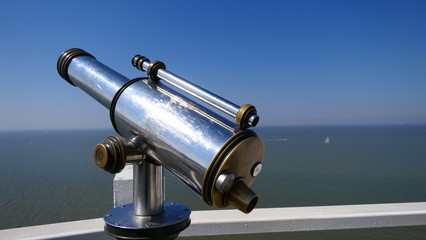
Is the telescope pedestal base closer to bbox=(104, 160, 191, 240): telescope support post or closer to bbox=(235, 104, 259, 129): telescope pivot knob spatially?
bbox=(104, 160, 191, 240): telescope support post

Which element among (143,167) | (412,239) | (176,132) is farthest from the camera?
(412,239)

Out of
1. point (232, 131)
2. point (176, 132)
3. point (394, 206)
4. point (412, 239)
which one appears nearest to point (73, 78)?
point (176, 132)

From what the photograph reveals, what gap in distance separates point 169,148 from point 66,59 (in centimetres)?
90

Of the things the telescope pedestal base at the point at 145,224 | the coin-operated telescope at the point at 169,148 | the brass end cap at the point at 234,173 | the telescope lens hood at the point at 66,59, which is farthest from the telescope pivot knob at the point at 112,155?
the telescope lens hood at the point at 66,59

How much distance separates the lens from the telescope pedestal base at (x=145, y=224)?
115cm

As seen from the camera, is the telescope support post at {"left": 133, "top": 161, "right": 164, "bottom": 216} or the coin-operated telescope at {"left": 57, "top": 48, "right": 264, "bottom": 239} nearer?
the coin-operated telescope at {"left": 57, "top": 48, "right": 264, "bottom": 239}

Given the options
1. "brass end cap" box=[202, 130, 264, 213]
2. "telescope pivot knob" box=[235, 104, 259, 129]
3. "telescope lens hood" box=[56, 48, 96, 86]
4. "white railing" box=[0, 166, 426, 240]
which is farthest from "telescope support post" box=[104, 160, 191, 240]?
"telescope lens hood" box=[56, 48, 96, 86]

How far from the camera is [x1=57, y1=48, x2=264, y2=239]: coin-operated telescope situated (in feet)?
3.29

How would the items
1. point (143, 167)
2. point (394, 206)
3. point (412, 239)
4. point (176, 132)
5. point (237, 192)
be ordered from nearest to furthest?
point (237, 192) < point (176, 132) < point (143, 167) < point (394, 206) < point (412, 239)

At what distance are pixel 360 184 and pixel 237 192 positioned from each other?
28907 mm

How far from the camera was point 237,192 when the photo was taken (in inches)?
39.4

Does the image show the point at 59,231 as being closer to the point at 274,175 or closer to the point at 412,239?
the point at 412,239

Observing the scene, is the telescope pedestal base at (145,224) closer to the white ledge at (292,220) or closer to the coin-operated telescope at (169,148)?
the coin-operated telescope at (169,148)

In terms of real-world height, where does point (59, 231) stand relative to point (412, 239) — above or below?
above
